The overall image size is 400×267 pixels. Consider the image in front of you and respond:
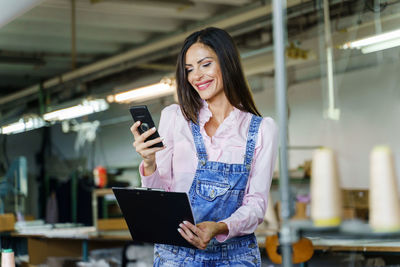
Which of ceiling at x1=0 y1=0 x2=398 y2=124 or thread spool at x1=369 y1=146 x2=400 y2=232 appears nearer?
thread spool at x1=369 y1=146 x2=400 y2=232

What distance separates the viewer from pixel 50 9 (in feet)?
20.4

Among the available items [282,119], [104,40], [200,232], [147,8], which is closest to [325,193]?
[282,119]

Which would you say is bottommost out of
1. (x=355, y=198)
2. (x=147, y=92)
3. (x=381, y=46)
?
(x=355, y=198)

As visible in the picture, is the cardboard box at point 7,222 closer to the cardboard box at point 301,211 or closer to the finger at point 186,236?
the finger at point 186,236

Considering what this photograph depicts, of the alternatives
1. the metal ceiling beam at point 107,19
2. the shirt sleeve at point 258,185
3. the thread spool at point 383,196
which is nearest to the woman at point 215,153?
the shirt sleeve at point 258,185

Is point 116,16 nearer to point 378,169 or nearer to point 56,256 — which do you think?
point 56,256

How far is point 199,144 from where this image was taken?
6.69 ft

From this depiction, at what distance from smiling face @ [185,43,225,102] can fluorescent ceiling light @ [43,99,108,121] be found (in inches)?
258

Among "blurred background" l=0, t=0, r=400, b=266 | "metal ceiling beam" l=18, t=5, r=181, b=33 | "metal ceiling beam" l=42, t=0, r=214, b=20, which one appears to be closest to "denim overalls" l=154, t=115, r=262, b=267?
"blurred background" l=0, t=0, r=400, b=266

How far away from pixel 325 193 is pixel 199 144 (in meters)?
0.69

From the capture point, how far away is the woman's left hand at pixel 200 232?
1.81 m

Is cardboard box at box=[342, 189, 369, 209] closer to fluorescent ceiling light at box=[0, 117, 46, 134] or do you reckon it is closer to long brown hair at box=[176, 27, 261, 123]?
long brown hair at box=[176, 27, 261, 123]

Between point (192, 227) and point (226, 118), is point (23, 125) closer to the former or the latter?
point (226, 118)

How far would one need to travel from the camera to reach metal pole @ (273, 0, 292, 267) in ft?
4.89
